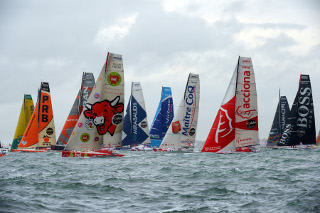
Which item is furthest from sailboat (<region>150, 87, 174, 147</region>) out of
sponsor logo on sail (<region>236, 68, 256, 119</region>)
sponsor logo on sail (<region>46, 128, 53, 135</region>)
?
sponsor logo on sail (<region>236, 68, 256, 119</region>)

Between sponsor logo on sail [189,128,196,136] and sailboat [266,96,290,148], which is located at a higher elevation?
sailboat [266,96,290,148]

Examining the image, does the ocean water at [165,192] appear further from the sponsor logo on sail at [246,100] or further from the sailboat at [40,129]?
the sailboat at [40,129]

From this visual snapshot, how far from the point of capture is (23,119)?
5900cm

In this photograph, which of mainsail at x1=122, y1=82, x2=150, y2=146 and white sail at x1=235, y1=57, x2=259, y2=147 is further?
mainsail at x1=122, y1=82, x2=150, y2=146

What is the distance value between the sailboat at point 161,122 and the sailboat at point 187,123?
1211 cm

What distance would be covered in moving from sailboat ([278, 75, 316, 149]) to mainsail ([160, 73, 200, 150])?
1386 centimetres

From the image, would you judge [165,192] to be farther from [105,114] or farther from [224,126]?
[224,126]

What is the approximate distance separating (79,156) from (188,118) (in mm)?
18660

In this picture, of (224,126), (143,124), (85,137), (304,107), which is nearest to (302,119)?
(304,107)

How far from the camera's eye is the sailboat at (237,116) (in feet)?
117

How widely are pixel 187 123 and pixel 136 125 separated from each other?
13.4m

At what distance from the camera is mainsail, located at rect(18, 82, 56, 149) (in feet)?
172

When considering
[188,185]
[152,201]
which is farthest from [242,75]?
[152,201]

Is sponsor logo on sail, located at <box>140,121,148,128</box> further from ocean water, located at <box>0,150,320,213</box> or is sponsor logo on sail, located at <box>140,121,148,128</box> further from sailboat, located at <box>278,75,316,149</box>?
ocean water, located at <box>0,150,320,213</box>
